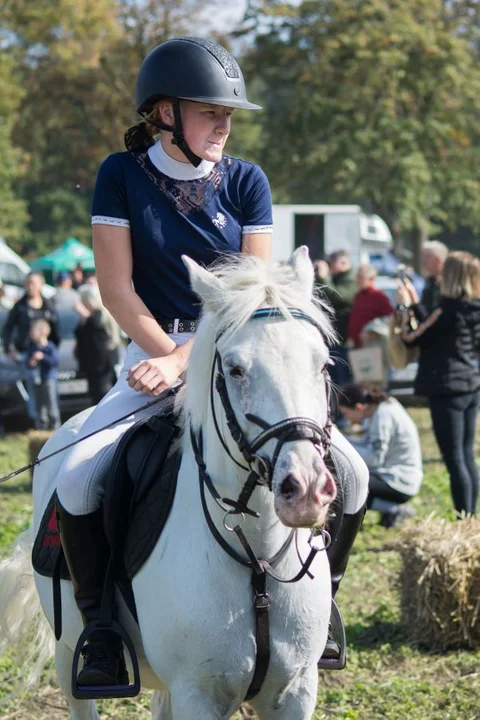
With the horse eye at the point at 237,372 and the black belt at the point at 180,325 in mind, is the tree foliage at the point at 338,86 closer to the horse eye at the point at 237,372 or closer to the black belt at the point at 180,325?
the black belt at the point at 180,325

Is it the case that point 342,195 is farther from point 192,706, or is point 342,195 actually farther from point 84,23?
point 192,706

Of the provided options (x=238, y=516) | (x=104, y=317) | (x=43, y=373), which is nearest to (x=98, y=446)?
(x=238, y=516)

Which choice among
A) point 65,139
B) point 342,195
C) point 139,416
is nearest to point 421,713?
point 139,416

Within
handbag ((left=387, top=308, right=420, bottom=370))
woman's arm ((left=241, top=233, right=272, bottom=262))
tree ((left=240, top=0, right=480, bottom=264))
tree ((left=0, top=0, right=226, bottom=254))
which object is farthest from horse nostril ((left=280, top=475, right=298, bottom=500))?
tree ((left=240, top=0, right=480, bottom=264))

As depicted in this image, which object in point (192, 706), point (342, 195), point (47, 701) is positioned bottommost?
point (47, 701)

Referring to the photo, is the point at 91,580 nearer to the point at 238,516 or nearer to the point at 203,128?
the point at 238,516

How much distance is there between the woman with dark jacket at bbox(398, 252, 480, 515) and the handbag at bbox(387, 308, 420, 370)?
0.22 meters

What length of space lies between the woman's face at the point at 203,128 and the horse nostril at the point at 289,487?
1638 mm

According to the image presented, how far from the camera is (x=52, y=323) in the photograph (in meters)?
15.1

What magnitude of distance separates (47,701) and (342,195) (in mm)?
30078

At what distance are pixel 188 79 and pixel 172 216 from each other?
1.73 feet

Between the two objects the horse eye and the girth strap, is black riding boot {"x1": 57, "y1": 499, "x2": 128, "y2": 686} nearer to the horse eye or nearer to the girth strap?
the girth strap

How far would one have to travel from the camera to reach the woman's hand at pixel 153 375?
3.92 m

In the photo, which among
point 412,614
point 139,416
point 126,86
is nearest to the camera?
point 139,416
